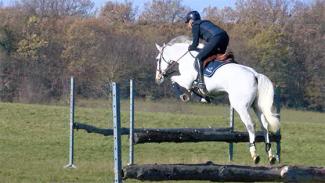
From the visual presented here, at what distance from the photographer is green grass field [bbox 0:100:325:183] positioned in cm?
1262

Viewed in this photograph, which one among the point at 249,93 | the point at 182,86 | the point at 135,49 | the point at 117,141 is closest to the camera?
the point at 117,141

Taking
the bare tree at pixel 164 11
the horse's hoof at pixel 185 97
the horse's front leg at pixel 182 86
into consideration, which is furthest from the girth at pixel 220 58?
the bare tree at pixel 164 11

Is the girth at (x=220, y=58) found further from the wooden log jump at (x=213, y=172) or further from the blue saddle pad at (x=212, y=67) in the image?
the wooden log jump at (x=213, y=172)

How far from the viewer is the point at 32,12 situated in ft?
177

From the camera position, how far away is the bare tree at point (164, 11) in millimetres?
53969

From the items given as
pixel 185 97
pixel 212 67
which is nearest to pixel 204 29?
pixel 212 67

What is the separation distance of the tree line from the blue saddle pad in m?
24.1

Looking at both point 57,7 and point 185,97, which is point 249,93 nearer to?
point 185,97

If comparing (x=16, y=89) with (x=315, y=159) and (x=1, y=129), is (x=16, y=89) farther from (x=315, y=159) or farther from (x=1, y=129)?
(x=315, y=159)

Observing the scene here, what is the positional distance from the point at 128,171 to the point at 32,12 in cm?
4837

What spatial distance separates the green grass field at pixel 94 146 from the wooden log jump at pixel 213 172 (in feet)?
14.7

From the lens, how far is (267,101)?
10.1 metres

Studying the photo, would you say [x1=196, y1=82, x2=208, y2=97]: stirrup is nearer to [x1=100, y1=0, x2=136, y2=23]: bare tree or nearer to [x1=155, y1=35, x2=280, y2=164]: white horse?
[x1=155, y1=35, x2=280, y2=164]: white horse

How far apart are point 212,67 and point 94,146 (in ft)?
37.2
